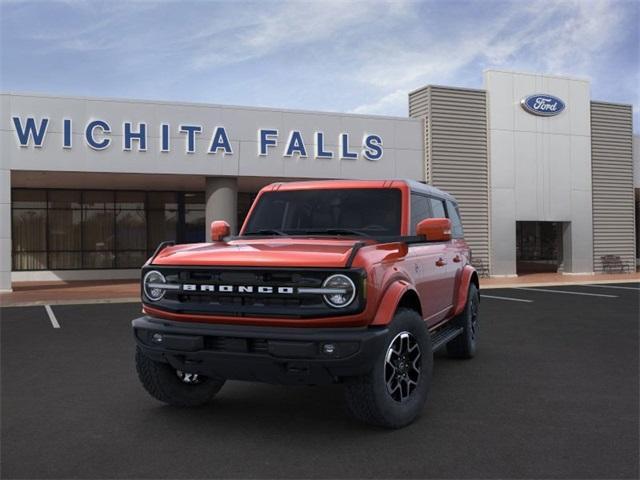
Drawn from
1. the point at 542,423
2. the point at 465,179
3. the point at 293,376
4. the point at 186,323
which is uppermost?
the point at 465,179

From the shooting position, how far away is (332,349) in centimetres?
395

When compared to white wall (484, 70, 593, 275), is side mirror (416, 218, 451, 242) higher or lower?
lower

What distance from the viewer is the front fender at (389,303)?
166 inches

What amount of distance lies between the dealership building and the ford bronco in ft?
45.1

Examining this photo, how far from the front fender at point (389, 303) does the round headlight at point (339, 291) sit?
275 mm

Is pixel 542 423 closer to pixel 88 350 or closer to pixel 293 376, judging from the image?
pixel 293 376

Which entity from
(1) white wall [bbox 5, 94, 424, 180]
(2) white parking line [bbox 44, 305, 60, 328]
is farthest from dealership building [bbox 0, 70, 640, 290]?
(2) white parking line [bbox 44, 305, 60, 328]

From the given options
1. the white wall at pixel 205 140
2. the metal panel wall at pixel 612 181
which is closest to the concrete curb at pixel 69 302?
the white wall at pixel 205 140

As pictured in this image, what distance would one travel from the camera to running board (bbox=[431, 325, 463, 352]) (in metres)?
5.62

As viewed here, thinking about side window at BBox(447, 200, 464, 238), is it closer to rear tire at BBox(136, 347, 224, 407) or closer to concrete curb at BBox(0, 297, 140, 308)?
rear tire at BBox(136, 347, 224, 407)

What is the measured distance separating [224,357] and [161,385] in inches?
41.7

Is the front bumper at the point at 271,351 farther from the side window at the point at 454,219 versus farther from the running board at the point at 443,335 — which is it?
the side window at the point at 454,219

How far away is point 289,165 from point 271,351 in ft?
51.4

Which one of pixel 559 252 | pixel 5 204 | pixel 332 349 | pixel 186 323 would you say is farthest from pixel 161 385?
pixel 559 252
